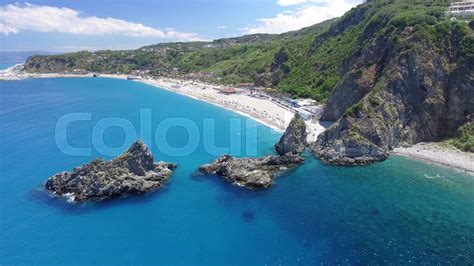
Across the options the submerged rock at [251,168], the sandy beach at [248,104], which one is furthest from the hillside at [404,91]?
the sandy beach at [248,104]

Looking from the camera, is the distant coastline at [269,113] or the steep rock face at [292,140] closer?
the distant coastline at [269,113]

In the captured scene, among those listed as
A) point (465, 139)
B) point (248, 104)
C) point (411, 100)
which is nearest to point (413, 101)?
point (411, 100)

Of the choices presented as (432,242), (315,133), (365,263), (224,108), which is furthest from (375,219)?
(224,108)

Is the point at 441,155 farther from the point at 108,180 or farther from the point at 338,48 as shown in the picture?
the point at 338,48

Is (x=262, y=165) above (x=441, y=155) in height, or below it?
below

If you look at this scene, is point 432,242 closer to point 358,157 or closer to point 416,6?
point 358,157

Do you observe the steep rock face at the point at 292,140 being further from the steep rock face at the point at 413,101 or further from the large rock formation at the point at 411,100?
the steep rock face at the point at 413,101

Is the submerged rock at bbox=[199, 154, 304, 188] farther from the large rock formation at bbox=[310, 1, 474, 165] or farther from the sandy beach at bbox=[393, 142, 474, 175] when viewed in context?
the sandy beach at bbox=[393, 142, 474, 175]
